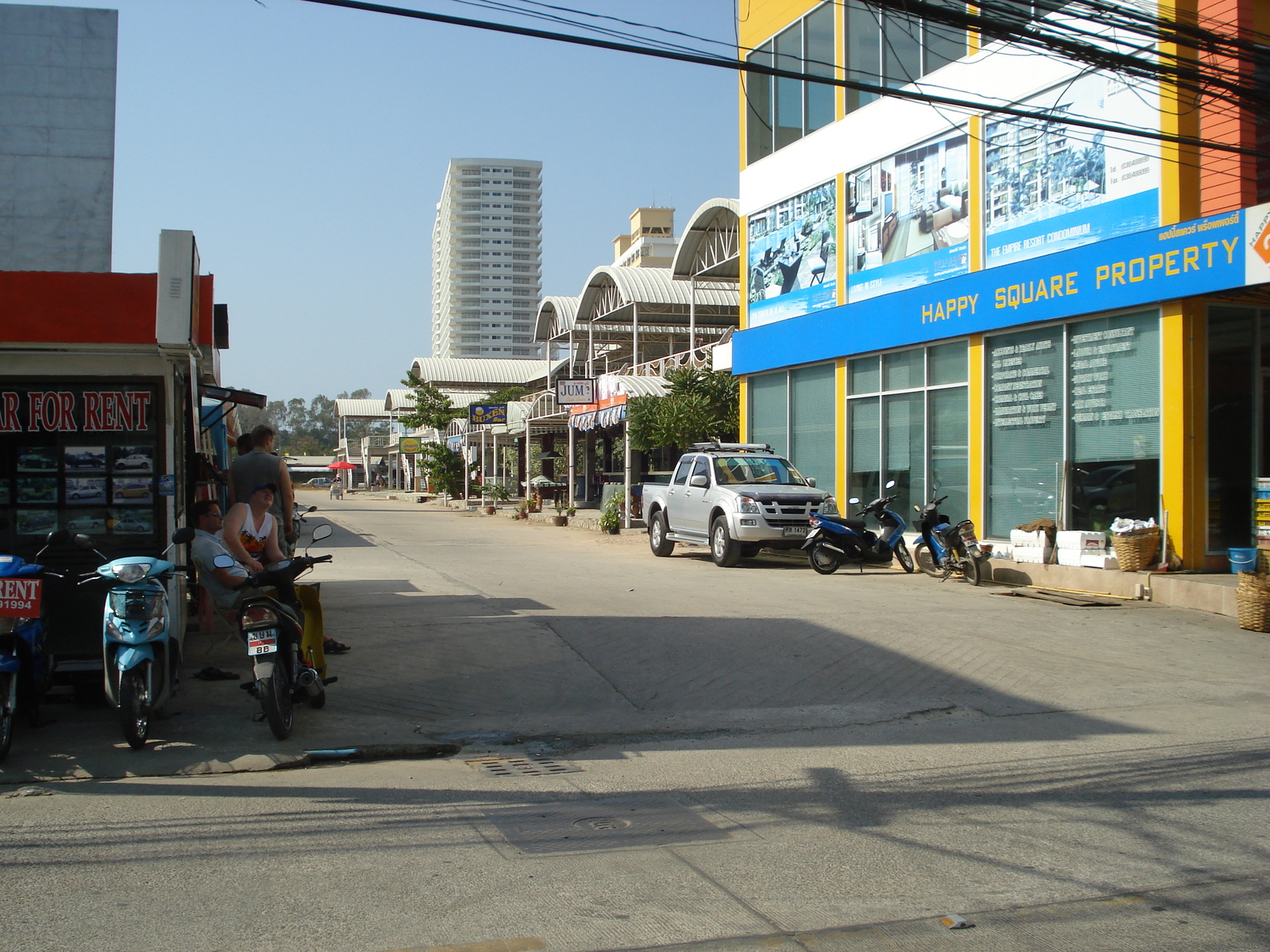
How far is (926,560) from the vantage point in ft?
54.0

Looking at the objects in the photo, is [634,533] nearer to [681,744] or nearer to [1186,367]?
[1186,367]

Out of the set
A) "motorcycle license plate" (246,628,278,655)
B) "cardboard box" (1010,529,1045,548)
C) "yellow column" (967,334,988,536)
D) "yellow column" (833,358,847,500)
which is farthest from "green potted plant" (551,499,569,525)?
"motorcycle license plate" (246,628,278,655)

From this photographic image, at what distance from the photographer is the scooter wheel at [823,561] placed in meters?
16.6

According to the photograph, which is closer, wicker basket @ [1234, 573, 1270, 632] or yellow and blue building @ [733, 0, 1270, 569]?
wicker basket @ [1234, 573, 1270, 632]

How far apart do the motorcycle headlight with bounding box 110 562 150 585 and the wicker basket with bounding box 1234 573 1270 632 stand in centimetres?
1062

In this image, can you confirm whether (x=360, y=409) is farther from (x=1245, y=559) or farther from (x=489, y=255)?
(x=1245, y=559)

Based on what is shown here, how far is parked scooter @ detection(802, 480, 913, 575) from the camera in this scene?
16.6 meters

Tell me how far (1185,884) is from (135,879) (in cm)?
431

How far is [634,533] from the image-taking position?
2714cm

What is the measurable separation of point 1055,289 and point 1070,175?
177 cm

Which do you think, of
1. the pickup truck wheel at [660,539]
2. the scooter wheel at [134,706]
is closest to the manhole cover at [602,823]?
the scooter wheel at [134,706]

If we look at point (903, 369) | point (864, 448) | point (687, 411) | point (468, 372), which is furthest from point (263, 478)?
point (468, 372)

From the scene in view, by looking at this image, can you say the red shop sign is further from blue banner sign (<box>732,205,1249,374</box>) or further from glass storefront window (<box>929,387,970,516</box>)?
glass storefront window (<box>929,387,970,516</box>)

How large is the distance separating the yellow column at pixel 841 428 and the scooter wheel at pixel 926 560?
13.4ft
